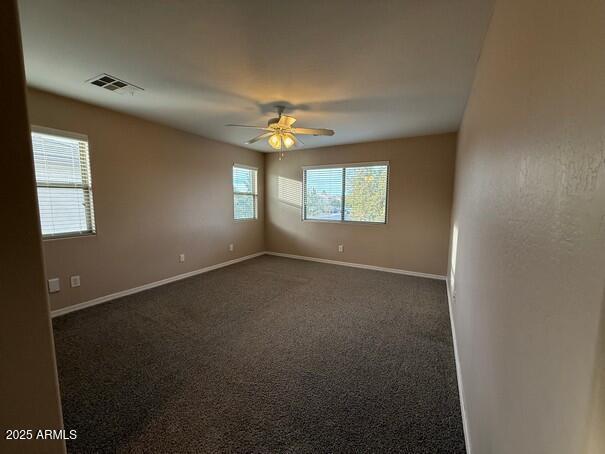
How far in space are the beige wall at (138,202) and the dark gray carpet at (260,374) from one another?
52 cm

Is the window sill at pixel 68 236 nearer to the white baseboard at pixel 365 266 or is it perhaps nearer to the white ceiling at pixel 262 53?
the white ceiling at pixel 262 53

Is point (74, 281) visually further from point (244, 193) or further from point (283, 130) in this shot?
point (244, 193)

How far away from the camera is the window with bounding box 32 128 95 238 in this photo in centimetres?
273

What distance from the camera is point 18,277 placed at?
0.74 metres

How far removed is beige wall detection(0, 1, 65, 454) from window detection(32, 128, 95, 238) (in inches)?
107

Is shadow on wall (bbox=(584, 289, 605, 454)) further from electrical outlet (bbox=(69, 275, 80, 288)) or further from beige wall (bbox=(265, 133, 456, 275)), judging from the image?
beige wall (bbox=(265, 133, 456, 275))

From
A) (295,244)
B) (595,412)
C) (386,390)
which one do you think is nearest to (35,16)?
(595,412)

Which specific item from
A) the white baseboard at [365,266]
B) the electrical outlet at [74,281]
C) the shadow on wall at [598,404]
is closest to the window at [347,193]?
the white baseboard at [365,266]

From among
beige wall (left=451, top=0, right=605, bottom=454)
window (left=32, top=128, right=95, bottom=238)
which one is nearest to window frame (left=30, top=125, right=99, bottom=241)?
window (left=32, top=128, right=95, bottom=238)

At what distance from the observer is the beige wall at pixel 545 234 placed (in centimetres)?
43

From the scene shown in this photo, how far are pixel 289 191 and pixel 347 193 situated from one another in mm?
1346

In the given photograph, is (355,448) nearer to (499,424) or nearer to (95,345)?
(499,424)

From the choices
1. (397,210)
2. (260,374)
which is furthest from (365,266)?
(260,374)

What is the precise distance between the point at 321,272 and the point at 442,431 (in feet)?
10.5
